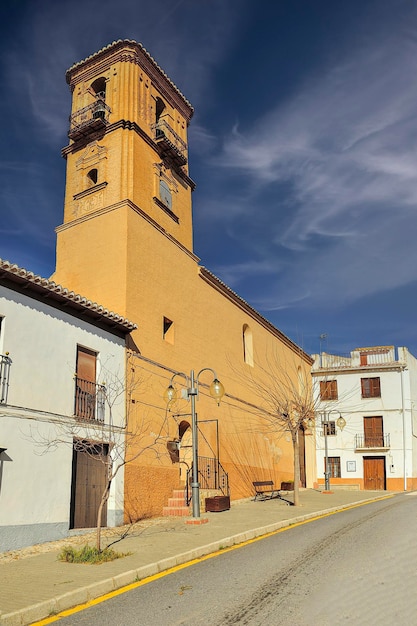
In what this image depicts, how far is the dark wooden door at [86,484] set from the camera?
43.4ft

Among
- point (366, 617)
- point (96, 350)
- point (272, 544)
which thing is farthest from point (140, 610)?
point (96, 350)

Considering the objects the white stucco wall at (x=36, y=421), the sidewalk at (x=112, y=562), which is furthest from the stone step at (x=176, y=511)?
the white stucco wall at (x=36, y=421)

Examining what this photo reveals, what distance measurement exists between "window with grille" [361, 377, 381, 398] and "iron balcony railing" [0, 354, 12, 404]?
31.0m

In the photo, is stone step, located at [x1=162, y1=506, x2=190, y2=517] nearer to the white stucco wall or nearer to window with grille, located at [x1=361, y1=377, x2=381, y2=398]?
the white stucco wall

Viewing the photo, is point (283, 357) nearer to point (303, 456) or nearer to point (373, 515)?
point (303, 456)

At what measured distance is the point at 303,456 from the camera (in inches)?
1262

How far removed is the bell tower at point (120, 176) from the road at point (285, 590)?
9297mm

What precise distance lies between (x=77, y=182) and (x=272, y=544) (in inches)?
558

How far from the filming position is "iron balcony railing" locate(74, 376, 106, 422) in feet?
45.3

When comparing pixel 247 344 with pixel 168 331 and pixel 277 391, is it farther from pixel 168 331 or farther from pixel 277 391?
pixel 168 331

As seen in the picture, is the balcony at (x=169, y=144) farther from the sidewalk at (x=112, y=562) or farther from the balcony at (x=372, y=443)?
the balcony at (x=372, y=443)

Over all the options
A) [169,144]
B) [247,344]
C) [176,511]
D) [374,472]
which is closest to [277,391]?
[247,344]

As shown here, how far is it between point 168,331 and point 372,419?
77.8ft

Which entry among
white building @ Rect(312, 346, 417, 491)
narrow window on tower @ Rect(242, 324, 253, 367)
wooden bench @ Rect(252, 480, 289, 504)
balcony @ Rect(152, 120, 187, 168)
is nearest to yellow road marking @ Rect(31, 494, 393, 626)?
wooden bench @ Rect(252, 480, 289, 504)
